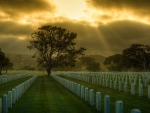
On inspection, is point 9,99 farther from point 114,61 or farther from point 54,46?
point 114,61

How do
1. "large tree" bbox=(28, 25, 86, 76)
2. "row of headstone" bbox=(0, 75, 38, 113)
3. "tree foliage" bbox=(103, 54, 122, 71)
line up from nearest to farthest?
"row of headstone" bbox=(0, 75, 38, 113)
"large tree" bbox=(28, 25, 86, 76)
"tree foliage" bbox=(103, 54, 122, 71)

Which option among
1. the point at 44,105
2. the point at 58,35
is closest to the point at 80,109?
the point at 44,105

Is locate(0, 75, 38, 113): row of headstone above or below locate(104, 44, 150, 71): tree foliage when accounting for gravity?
below

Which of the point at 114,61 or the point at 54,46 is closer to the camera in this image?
the point at 54,46

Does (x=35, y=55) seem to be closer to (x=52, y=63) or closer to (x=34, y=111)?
(x=52, y=63)

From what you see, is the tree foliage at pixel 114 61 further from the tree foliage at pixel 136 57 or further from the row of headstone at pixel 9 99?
the row of headstone at pixel 9 99

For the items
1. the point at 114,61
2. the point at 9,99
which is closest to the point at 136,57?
the point at 114,61

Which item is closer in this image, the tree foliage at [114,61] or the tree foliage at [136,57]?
the tree foliage at [136,57]

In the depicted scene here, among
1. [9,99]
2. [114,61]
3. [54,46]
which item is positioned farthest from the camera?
[114,61]

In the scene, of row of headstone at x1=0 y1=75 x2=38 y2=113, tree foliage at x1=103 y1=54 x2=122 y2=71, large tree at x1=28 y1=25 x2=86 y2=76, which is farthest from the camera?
tree foliage at x1=103 y1=54 x2=122 y2=71

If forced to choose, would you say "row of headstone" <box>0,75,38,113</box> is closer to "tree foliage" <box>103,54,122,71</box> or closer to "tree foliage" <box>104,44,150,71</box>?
"tree foliage" <box>104,44,150,71</box>

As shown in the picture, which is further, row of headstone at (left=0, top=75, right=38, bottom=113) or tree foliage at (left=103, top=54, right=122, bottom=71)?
tree foliage at (left=103, top=54, right=122, bottom=71)

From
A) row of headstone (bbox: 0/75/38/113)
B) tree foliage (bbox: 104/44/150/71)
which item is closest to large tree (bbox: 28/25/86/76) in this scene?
tree foliage (bbox: 104/44/150/71)

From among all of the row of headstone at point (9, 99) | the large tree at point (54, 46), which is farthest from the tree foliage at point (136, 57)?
the row of headstone at point (9, 99)
